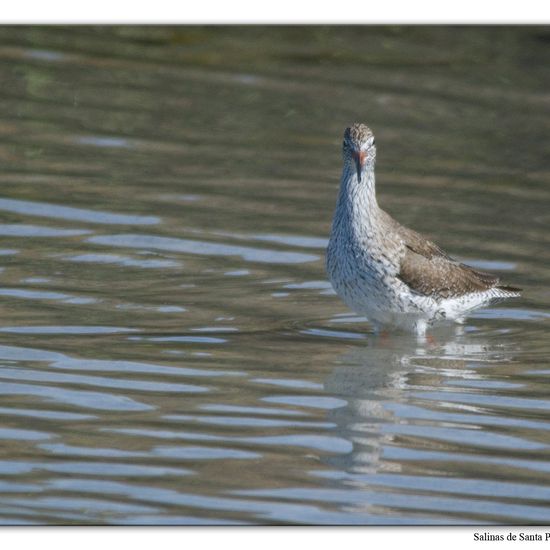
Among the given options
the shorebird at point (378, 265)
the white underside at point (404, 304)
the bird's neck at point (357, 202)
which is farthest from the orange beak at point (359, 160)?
the white underside at point (404, 304)

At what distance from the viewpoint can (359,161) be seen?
1138cm

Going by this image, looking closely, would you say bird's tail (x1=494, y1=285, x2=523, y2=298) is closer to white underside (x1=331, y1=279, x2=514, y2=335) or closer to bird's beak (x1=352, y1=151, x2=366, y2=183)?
white underside (x1=331, y1=279, x2=514, y2=335)

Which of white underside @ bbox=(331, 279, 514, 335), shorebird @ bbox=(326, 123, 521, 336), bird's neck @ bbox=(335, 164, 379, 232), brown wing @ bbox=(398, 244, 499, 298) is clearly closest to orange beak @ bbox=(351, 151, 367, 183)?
shorebird @ bbox=(326, 123, 521, 336)

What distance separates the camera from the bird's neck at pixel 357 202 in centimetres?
1138

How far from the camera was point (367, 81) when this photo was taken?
19.9 metres

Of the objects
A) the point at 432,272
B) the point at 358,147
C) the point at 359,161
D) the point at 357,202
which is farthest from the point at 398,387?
the point at 358,147

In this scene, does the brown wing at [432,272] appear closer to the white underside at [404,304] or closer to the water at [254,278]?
the white underside at [404,304]

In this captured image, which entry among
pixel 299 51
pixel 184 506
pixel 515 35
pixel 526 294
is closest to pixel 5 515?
pixel 184 506

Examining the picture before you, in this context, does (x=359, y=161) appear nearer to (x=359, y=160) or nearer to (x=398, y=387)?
(x=359, y=160)

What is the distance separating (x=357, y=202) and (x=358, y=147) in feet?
1.56

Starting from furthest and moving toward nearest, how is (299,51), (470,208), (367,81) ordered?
(299,51), (367,81), (470,208)

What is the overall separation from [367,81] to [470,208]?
16.8ft

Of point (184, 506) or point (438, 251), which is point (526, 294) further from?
point (184, 506)

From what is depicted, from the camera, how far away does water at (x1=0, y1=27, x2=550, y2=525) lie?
8188 mm
